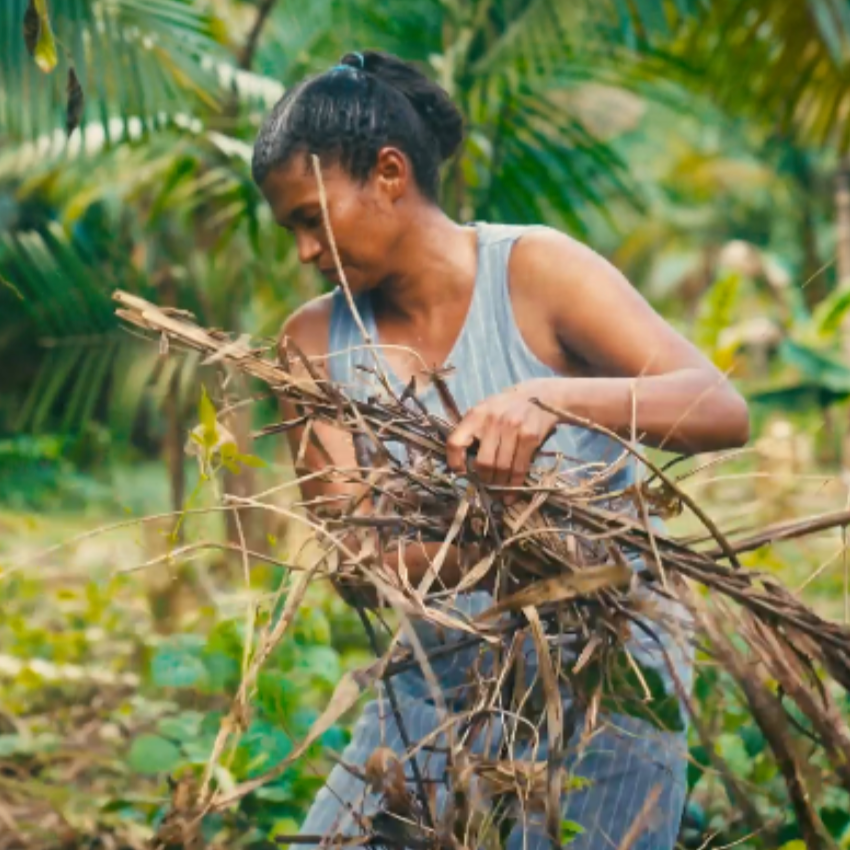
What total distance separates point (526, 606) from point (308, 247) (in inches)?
28.8

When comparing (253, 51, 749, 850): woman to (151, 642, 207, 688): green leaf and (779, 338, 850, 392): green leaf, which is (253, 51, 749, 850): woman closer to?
(151, 642, 207, 688): green leaf

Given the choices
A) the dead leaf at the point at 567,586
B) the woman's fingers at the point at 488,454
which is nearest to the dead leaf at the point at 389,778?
the dead leaf at the point at 567,586

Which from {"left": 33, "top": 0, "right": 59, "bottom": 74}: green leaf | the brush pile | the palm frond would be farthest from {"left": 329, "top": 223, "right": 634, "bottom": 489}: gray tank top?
the palm frond

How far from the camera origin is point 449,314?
2057 millimetres

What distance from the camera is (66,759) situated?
3.45 metres

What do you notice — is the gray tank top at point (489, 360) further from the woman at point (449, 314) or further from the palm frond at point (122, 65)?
the palm frond at point (122, 65)

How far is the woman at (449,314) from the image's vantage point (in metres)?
1.81

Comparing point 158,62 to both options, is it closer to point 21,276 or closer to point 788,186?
point 21,276

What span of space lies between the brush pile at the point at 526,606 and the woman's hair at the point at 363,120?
46cm

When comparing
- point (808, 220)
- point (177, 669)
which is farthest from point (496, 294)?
point (808, 220)

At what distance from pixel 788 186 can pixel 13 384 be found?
9357mm

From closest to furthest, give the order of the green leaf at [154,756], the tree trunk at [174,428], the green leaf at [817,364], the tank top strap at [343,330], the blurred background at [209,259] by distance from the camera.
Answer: the tank top strap at [343,330] → the green leaf at [154,756] → the blurred background at [209,259] → the tree trunk at [174,428] → the green leaf at [817,364]

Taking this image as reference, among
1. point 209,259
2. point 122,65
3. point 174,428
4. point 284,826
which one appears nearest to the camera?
point 284,826

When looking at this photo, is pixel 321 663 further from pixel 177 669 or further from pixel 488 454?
pixel 488 454
